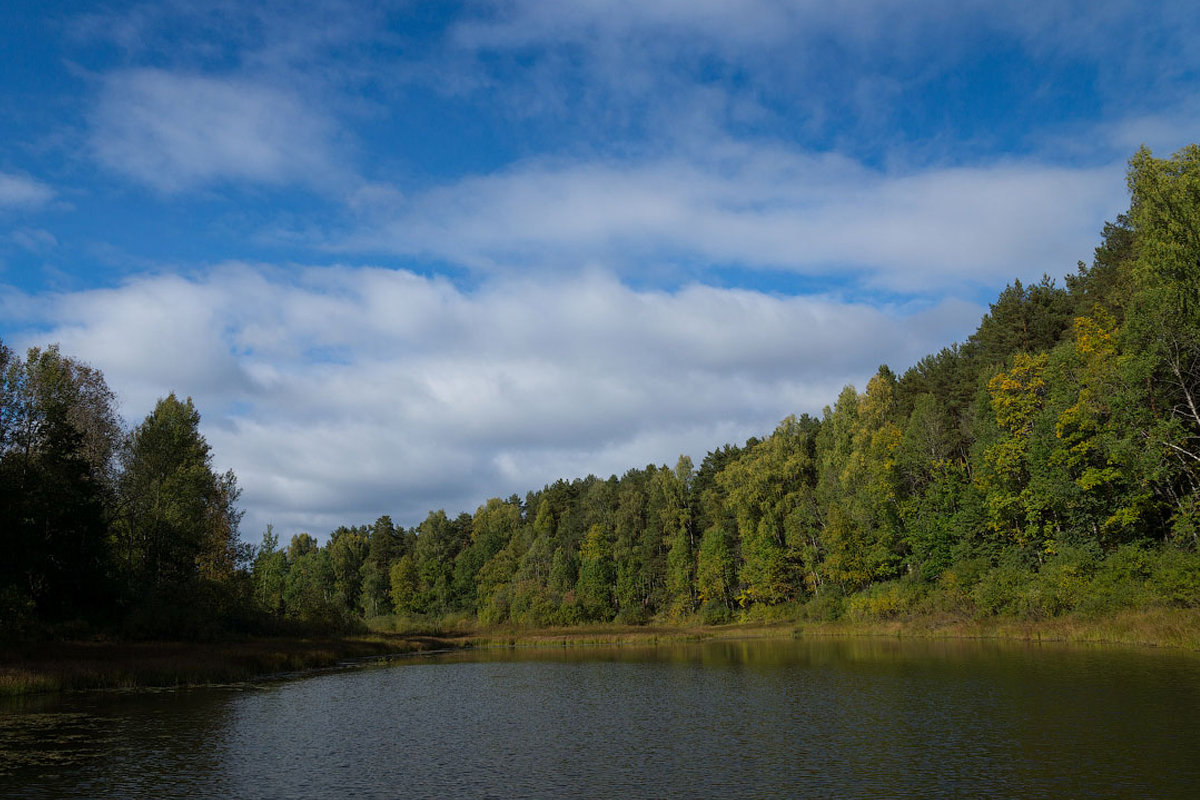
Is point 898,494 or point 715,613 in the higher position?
point 898,494

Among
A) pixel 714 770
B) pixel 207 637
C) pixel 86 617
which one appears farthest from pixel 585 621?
pixel 714 770

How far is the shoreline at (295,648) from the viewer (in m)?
46.5

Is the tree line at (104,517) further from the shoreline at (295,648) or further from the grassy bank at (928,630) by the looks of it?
the grassy bank at (928,630)

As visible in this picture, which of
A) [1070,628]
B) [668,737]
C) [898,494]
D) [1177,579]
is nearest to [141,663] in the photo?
[668,737]

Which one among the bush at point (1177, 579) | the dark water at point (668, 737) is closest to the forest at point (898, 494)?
the bush at point (1177, 579)

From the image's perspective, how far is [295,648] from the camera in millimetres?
73688

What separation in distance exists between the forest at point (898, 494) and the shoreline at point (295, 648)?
213 centimetres

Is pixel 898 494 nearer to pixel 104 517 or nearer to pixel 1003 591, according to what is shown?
pixel 1003 591

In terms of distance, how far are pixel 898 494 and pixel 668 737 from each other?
7781cm

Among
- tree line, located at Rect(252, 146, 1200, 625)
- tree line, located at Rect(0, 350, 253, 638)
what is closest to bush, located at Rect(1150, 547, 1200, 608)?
tree line, located at Rect(252, 146, 1200, 625)

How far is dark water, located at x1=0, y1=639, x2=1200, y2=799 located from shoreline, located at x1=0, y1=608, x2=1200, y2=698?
13.5ft

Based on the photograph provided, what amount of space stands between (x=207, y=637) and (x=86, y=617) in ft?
38.5

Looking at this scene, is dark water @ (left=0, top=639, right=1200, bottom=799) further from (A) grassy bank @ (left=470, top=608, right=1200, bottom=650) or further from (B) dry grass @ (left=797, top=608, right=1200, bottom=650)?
(A) grassy bank @ (left=470, top=608, right=1200, bottom=650)

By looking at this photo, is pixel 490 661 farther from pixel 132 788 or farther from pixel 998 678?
pixel 132 788
